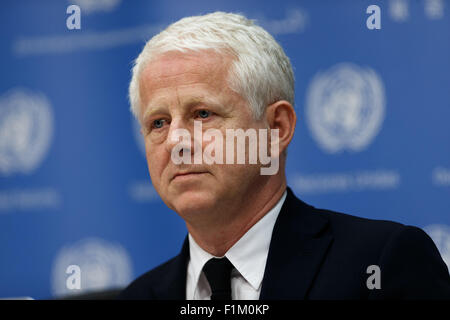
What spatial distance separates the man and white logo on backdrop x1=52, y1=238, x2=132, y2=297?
1.18 meters

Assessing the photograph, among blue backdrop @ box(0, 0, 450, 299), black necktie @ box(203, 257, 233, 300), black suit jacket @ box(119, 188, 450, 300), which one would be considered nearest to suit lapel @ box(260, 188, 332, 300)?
black suit jacket @ box(119, 188, 450, 300)

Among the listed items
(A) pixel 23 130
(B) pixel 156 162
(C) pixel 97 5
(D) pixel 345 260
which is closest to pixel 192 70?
(B) pixel 156 162

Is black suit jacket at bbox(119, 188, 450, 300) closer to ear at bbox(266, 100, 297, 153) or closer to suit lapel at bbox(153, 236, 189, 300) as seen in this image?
suit lapel at bbox(153, 236, 189, 300)

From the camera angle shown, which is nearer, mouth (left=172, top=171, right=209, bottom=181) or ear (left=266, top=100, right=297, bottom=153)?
mouth (left=172, top=171, right=209, bottom=181)

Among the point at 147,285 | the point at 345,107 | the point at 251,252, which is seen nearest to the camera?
the point at 251,252

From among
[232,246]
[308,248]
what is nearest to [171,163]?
[232,246]

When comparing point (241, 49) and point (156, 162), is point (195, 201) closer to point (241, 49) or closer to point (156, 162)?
point (156, 162)

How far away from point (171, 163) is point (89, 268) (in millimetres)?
1578

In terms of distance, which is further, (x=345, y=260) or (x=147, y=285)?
(x=147, y=285)

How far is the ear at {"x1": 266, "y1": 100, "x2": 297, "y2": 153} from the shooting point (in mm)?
1791

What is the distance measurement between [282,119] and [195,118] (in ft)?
0.95

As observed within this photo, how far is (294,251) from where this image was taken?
1.69m
